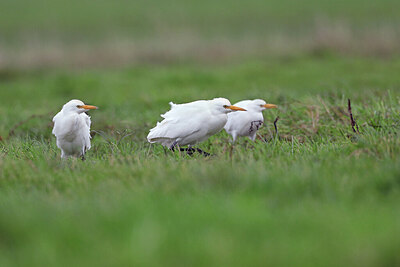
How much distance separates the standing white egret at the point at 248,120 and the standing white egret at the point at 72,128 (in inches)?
65.5

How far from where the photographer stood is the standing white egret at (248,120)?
6008 mm

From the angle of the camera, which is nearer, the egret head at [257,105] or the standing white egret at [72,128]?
the standing white egret at [72,128]

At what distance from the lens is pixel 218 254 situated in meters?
2.57

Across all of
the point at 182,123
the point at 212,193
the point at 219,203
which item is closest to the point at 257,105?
the point at 182,123

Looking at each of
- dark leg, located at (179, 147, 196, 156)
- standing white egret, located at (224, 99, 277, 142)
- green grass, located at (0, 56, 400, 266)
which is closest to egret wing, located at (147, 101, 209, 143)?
dark leg, located at (179, 147, 196, 156)

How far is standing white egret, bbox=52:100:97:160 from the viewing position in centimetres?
538

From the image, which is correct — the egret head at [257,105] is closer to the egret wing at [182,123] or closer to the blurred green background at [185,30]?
the egret wing at [182,123]

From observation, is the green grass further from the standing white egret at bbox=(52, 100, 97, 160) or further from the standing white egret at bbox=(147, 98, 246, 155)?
the standing white egret at bbox=(147, 98, 246, 155)

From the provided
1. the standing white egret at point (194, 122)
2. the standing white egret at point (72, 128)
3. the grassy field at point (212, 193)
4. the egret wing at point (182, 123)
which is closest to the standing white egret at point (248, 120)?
the grassy field at point (212, 193)

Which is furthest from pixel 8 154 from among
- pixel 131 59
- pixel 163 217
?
pixel 131 59

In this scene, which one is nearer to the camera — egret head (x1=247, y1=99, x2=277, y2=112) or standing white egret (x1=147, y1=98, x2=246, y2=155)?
standing white egret (x1=147, y1=98, x2=246, y2=155)

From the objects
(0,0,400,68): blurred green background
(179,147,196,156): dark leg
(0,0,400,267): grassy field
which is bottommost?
(179,147,196,156): dark leg

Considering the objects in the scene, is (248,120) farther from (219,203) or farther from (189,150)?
(219,203)

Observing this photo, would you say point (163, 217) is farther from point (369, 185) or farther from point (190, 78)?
point (190, 78)
